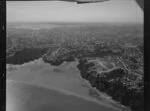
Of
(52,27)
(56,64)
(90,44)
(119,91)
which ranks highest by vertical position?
(52,27)

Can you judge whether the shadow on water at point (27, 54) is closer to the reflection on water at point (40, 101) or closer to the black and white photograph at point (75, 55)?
the black and white photograph at point (75, 55)

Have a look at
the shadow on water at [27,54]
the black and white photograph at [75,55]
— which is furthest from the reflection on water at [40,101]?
the shadow on water at [27,54]

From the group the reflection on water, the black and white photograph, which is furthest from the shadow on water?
the reflection on water

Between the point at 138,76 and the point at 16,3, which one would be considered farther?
the point at 16,3

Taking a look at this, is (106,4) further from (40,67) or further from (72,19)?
(40,67)

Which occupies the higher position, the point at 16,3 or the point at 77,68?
the point at 16,3

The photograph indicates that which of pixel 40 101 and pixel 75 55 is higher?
pixel 75 55

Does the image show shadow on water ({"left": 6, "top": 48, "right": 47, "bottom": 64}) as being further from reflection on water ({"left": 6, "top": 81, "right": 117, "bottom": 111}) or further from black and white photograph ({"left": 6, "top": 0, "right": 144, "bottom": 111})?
reflection on water ({"left": 6, "top": 81, "right": 117, "bottom": 111})
